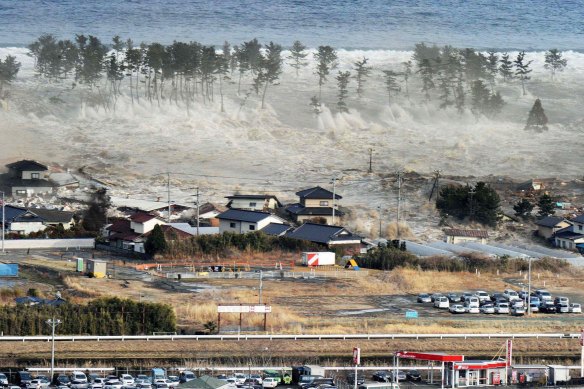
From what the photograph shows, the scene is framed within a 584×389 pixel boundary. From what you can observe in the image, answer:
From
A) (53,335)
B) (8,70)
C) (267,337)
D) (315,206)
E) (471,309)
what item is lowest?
(315,206)

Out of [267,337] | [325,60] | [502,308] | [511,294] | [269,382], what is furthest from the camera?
[325,60]

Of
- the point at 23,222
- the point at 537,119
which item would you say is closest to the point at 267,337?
the point at 23,222

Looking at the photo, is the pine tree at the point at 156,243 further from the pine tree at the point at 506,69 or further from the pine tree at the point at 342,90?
the pine tree at the point at 506,69

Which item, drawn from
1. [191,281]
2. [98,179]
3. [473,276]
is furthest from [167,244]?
[98,179]

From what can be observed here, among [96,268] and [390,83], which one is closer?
[96,268]

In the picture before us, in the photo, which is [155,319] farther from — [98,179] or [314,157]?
[314,157]

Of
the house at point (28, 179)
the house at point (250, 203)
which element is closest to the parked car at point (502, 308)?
the house at point (250, 203)

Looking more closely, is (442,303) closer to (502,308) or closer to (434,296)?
(434,296)
